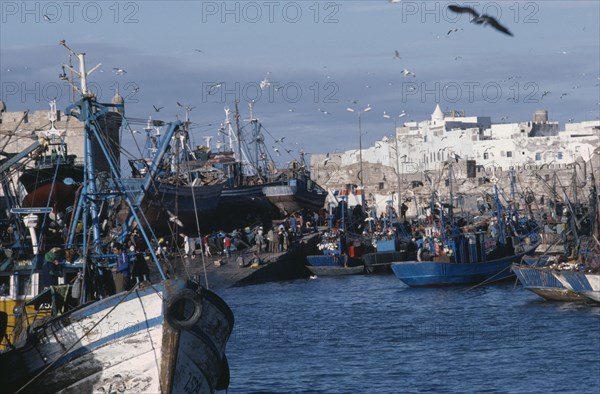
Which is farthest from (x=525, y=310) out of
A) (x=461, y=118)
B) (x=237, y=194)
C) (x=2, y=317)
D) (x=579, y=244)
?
(x=461, y=118)

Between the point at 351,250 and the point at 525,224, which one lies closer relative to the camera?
the point at 351,250

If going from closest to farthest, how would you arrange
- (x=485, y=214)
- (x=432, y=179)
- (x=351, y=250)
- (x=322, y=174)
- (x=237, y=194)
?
1. (x=351, y=250)
2. (x=237, y=194)
3. (x=485, y=214)
4. (x=432, y=179)
5. (x=322, y=174)

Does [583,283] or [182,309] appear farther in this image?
[583,283]

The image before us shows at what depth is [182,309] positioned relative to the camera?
22.3 metres

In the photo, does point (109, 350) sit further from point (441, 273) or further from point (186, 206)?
point (186, 206)

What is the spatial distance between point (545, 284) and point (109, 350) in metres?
22.8

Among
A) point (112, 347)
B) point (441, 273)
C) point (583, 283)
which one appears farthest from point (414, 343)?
point (441, 273)

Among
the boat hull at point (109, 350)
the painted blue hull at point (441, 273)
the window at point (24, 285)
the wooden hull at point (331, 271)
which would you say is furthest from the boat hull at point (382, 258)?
the boat hull at point (109, 350)

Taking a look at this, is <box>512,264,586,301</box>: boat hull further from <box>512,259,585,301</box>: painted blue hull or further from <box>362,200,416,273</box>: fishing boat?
<box>362,200,416,273</box>: fishing boat

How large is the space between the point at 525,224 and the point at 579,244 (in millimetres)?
31414

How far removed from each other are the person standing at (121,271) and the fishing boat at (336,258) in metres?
37.2

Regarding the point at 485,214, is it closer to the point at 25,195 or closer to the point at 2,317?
the point at 25,195

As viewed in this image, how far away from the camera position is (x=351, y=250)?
64250 mm

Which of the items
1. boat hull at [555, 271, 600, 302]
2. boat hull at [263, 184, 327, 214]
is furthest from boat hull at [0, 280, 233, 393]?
boat hull at [263, 184, 327, 214]
